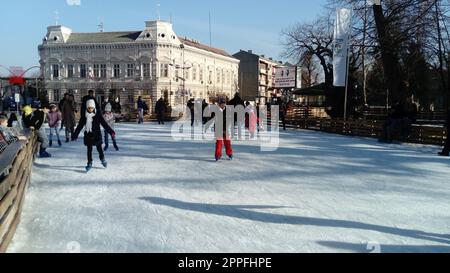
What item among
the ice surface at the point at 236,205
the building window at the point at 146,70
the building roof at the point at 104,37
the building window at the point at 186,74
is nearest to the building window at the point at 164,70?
the building window at the point at 146,70

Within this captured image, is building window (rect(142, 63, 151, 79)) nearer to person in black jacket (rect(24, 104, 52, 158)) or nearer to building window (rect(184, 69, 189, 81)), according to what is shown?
building window (rect(184, 69, 189, 81))

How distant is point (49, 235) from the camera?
3.96m

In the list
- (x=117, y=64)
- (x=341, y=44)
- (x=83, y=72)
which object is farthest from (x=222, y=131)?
(x=83, y=72)

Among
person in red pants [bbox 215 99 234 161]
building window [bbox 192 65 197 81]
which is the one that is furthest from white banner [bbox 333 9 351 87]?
building window [bbox 192 65 197 81]

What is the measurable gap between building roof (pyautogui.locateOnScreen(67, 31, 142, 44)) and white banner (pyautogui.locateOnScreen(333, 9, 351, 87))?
4529 cm

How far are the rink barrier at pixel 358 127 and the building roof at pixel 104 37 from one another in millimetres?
41700

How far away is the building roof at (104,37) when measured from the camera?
5681 cm

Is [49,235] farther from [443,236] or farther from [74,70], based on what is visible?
[74,70]

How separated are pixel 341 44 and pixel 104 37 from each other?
164ft

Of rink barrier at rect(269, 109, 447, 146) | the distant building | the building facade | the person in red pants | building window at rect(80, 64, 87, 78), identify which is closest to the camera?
the person in red pants

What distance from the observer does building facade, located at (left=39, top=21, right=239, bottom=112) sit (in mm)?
55281

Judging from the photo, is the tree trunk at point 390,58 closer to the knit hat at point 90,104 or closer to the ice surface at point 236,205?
the ice surface at point 236,205

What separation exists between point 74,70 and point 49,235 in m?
57.8

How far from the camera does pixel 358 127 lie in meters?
15.9
